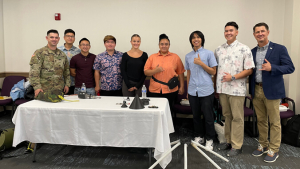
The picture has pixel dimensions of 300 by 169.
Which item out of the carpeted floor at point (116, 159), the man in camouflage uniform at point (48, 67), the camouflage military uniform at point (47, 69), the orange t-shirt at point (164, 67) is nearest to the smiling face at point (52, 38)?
the man in camouflage uniform at point (48, 67)

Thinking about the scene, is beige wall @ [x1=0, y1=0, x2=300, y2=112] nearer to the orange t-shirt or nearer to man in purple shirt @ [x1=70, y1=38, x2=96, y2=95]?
man in purple shirt @ [x1=70, y1=38, x2=96, y2=95]

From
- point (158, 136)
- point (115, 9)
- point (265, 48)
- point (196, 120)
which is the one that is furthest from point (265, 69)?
point (115, 9)

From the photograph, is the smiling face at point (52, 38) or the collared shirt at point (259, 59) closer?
the collared shirt at point (259, 59)

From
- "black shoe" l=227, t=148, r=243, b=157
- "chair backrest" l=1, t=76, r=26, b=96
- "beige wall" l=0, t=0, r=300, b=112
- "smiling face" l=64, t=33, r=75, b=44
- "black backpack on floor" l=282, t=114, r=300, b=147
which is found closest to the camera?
"black shoe" l=227, t=148, r=243, b=157

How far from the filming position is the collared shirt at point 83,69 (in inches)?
131

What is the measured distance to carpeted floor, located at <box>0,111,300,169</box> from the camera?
2.45 metres

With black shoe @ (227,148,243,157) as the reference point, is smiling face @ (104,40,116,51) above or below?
above

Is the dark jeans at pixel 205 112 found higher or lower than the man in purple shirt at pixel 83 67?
lower

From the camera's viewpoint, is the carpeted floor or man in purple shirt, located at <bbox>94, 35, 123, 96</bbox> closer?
the carpeted floor

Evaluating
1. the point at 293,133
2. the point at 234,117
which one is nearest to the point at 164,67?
the point at 234,117

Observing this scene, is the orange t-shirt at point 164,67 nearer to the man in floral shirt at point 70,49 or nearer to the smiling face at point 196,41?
the smiling face at point 196,41

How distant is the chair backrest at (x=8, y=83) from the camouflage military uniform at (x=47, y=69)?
1832 mm

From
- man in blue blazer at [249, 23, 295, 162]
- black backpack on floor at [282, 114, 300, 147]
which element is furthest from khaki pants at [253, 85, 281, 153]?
black backpack on floor at [282, 114, 300, 147]

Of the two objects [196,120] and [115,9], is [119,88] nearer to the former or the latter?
[196,120]
